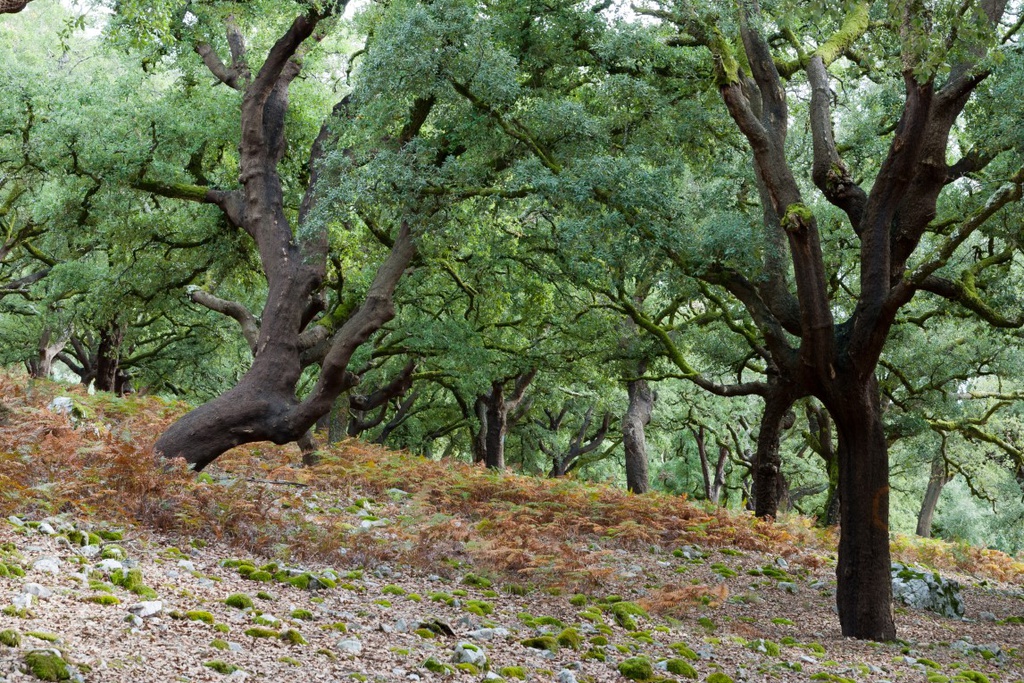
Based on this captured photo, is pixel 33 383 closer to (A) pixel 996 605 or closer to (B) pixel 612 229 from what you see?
(B) pixel 612 229

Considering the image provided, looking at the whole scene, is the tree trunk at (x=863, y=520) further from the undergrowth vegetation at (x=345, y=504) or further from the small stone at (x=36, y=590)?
the small stone at (x=36, y=590)

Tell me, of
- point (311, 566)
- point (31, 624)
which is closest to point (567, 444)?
point (311, 566)

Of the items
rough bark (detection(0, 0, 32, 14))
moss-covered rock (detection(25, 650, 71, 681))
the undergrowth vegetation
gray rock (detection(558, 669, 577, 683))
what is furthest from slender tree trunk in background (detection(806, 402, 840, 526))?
rough bark (detection(0, 0, 32, 14))

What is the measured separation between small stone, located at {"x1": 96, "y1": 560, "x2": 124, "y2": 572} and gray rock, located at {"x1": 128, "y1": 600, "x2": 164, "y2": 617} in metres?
0.74

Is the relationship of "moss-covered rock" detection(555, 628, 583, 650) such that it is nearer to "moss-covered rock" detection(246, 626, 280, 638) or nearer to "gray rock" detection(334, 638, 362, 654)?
"gray rock" detection(334, 638, 362, 654)

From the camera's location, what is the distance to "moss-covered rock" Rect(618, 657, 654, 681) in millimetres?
6629

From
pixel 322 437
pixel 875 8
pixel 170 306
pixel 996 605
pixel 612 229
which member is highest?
pixel 875 8

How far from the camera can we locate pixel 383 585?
8.44 metres

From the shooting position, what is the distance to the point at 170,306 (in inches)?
650

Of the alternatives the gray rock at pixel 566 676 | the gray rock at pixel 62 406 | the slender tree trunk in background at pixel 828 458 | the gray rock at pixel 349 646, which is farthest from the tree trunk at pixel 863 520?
the slender tree trunk in background at pixel 828 458

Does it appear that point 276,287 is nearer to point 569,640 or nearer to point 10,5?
point 569,640

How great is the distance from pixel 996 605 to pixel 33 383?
18784 millimetres

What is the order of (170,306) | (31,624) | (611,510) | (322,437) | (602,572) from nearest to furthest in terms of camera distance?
(31,624), (602,572), (611,510), (170,306), (322,437)

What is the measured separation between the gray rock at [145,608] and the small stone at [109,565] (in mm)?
745
